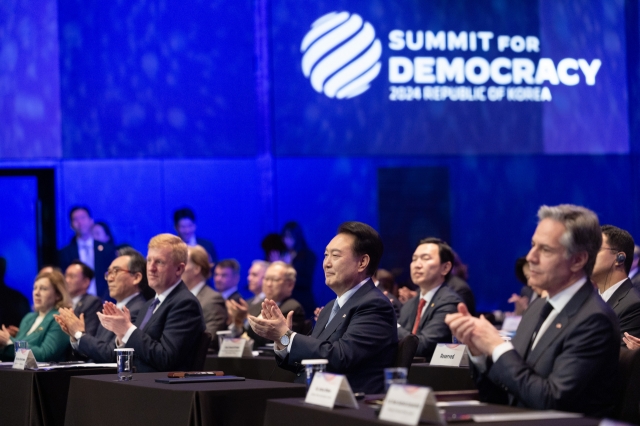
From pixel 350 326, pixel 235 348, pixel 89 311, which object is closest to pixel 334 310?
pixel 350 326

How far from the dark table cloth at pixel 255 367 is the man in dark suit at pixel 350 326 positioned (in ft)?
4.04

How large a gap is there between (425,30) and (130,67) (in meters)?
3.34

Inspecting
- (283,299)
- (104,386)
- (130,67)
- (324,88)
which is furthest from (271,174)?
(104,386)

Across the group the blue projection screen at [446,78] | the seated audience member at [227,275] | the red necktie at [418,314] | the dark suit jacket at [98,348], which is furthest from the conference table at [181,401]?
the blue projection screen at [446,78]

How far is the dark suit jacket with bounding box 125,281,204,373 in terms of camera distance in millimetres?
4551

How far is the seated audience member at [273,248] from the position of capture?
30.9 ft

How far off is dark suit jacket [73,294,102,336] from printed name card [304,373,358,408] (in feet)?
11.7

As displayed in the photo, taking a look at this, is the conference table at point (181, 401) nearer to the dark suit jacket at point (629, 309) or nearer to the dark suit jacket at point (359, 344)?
the dark suit jacket at point (359, 344)

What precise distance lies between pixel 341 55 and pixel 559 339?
7930mm

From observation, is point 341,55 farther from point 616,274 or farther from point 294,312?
point 616,274

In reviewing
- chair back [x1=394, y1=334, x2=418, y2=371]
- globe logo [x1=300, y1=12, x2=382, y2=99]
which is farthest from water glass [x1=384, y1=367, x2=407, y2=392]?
globe logo [x1=300, y1=12, x2=382, y2=99]

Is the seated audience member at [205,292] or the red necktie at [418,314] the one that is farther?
the seated audience member at [205,292]

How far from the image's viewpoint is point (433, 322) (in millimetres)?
5590

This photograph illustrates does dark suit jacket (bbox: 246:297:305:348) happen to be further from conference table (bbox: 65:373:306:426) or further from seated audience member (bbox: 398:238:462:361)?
conference table (bbox: 65:373:306:426)
